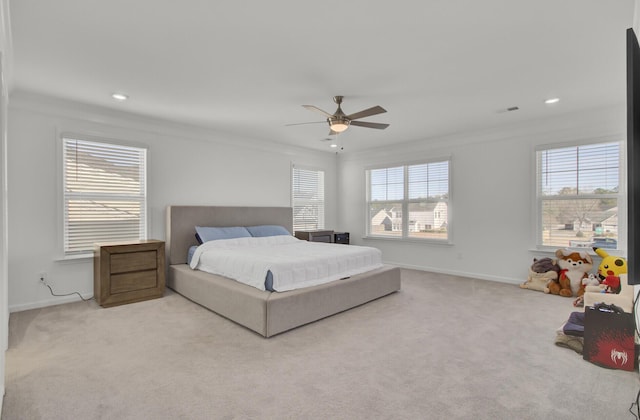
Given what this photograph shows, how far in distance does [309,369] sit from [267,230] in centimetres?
329

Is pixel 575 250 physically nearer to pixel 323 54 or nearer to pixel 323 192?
pixel 323 54

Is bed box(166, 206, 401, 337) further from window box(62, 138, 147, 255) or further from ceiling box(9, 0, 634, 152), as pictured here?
ceiling box(9, 0, 634, 152)

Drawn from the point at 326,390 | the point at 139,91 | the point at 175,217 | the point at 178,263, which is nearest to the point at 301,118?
the point at 139,91

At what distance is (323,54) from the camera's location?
8.89ft

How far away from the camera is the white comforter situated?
10.6ft

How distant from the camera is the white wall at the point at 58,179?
3623 mm

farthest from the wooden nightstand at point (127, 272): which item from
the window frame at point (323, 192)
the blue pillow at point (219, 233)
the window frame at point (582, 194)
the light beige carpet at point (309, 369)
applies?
the window frame at point (582, 194)

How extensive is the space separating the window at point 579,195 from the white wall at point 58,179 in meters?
4.69

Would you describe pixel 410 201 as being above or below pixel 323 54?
below

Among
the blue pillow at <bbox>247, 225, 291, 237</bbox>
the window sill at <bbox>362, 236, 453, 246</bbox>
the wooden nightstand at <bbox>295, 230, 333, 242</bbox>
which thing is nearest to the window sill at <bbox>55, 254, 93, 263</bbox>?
the blue pillow at <bbox>247, 225, 291, 237</bbox>

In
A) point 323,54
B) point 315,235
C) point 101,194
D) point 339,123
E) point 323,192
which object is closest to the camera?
point 323,54

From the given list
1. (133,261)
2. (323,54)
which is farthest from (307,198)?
(323,54)

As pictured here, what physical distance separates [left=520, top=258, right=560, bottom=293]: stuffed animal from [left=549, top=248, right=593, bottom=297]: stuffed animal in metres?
0.07

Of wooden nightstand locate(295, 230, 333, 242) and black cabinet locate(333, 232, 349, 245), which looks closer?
wooden nightstand locate(295, 230, 333, 242)
